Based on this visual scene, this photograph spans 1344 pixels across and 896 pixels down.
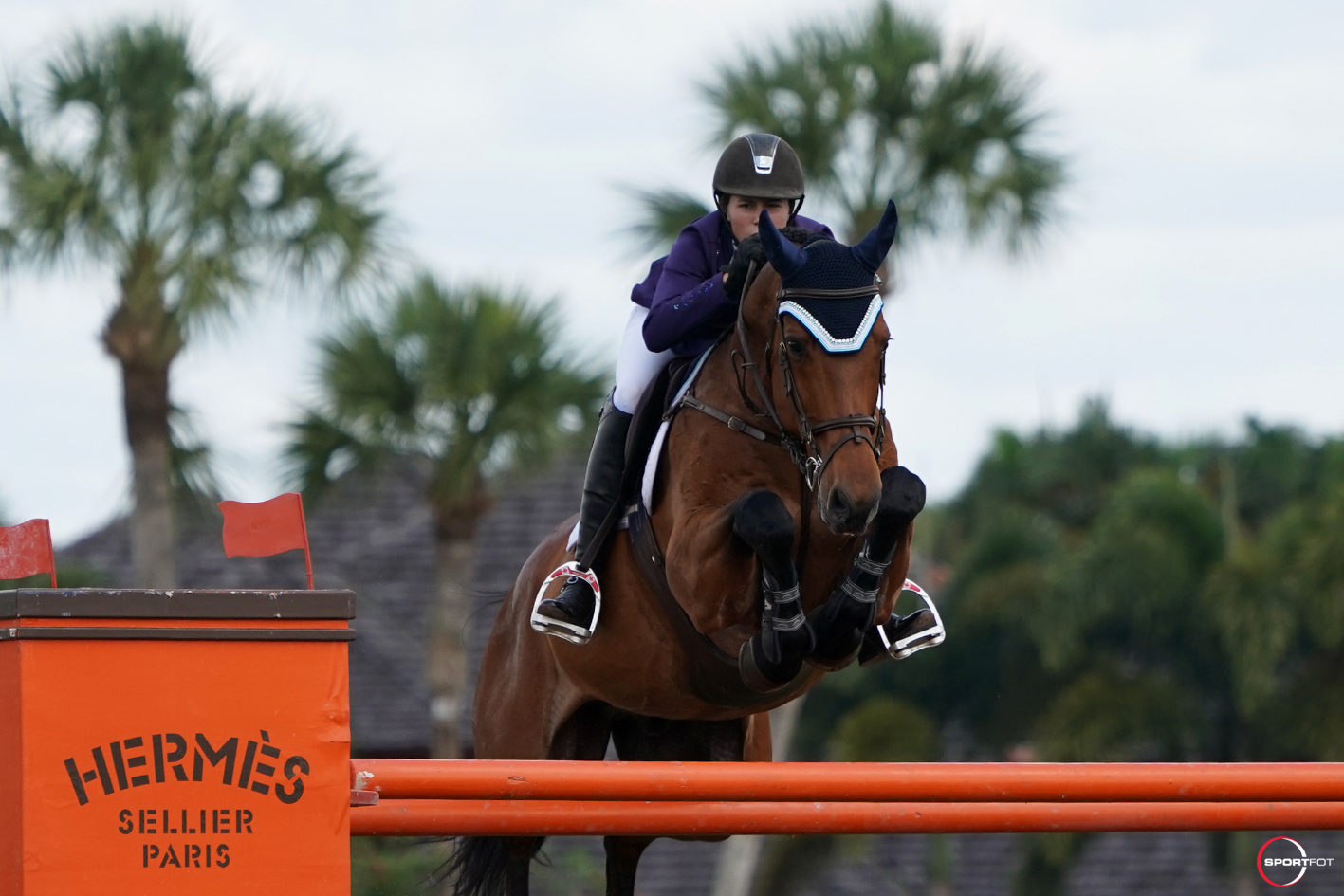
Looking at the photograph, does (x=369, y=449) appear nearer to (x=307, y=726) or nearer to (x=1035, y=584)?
(x=1035, y=584)

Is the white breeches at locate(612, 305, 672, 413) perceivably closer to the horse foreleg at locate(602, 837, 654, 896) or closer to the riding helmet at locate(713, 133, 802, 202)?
the riding helmet at locate(713, 133, 802, 202)

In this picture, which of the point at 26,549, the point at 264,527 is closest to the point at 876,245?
the point at 264,527

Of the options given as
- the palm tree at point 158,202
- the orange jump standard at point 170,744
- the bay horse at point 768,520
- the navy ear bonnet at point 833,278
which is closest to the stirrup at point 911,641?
the bay horse at point 768,520

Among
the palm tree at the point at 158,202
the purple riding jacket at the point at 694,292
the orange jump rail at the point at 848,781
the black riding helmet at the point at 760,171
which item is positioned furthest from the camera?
the palm tree at the point at 158,202

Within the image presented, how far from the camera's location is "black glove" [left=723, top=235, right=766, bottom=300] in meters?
4.38

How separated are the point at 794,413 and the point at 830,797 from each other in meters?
0.99

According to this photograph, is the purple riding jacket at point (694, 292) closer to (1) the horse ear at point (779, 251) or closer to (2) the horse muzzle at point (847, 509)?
(1) the horse ear at point (779, 251)

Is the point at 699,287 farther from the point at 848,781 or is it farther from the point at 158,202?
the point at 158,202

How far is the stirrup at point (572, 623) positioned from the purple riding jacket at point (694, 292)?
651mm

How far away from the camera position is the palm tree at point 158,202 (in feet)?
38.9

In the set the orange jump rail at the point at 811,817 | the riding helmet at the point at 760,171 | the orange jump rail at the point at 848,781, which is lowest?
the orange jump rail at the point at 811,817

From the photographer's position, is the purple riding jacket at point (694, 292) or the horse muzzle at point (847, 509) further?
the purple riding jacket at point (694, 292)

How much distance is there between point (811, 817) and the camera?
3.94m

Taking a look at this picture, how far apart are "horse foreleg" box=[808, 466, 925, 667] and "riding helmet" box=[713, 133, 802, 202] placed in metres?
0.92
